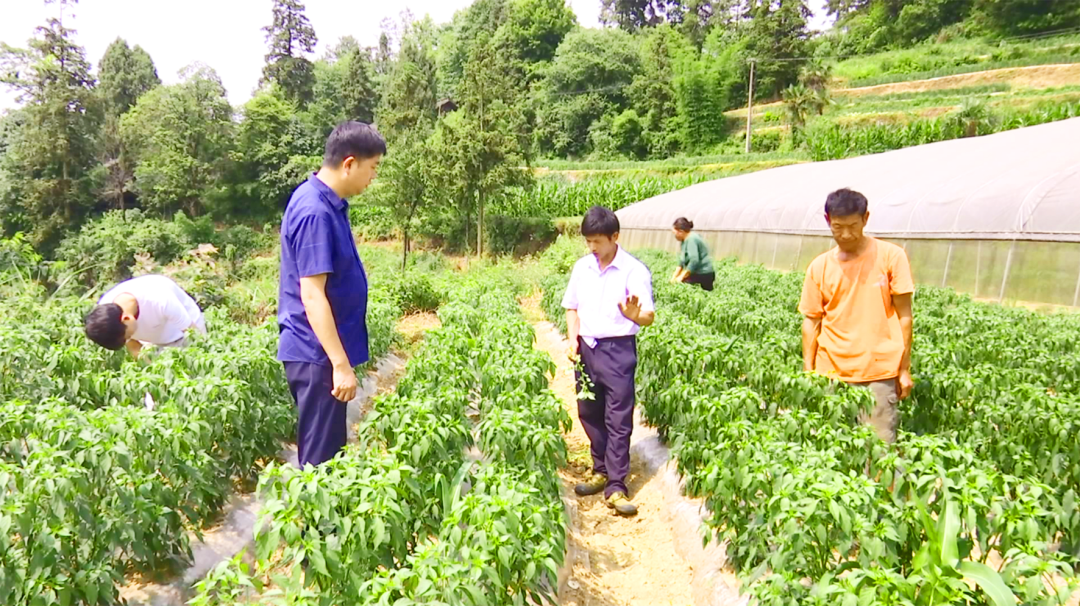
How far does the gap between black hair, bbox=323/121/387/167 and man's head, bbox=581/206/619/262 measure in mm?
1553

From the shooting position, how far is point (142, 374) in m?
4.02

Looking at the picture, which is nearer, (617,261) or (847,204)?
(847,204)

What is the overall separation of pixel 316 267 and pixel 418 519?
1.22m

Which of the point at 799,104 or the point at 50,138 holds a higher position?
the point at 799,104

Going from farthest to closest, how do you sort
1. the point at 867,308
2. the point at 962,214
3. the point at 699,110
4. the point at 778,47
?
1. the point at 778,47
2. the point at 699,110
3. the point at 962,214
4. the point at 867,308

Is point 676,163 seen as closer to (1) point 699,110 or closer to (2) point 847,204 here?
(1) point 699,110

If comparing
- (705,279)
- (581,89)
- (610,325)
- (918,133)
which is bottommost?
(705,279)

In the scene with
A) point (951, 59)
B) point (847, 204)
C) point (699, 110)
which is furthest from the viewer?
point (951, 59)

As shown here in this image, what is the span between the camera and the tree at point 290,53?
2269 inches

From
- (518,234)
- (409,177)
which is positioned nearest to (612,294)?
(409,177)

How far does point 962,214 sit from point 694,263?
13.8 ft

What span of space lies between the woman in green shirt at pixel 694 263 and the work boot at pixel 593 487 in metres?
4.52

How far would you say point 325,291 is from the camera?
10.1 feet

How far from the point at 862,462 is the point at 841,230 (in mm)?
1246
